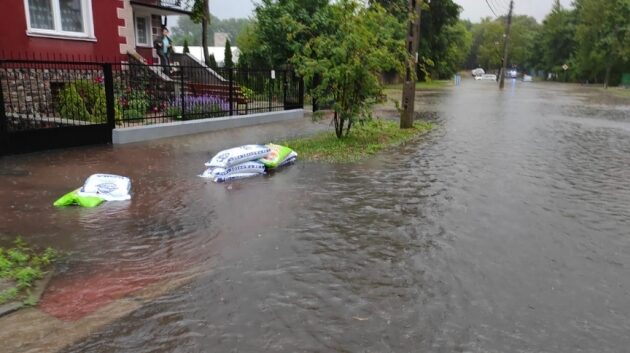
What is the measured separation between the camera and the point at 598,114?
860 inches

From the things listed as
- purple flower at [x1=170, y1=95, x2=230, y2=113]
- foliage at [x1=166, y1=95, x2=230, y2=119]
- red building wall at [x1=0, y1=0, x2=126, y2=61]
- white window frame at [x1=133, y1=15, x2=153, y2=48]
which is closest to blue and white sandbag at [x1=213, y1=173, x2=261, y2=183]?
foliage at [x1=166, y1=95, x2=230, y2=119]

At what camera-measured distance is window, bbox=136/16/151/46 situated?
21370mm

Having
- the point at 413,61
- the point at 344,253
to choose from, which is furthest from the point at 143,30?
the point at 344,253

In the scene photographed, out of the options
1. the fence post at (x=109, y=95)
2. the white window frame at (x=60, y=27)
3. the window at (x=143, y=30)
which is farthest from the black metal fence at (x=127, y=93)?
the window at (x=143, y=30)

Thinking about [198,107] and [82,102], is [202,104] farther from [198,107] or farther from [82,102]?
[82,102]

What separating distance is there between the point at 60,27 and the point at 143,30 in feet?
27.3

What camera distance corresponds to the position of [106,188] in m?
6.96

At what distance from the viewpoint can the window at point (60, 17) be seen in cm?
1306

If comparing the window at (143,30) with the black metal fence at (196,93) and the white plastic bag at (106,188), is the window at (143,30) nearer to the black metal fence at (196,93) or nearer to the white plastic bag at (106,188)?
the black metal fence at (196,93)

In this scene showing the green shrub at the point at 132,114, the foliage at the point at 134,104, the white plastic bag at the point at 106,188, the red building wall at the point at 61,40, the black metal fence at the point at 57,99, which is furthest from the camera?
the foliage at the point at 134,104

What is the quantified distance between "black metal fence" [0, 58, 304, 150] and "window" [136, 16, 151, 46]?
4.28 m

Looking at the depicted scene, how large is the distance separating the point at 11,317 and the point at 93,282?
0.71 m

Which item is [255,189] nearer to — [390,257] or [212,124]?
[390,257]

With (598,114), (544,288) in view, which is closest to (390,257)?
(544,288)
